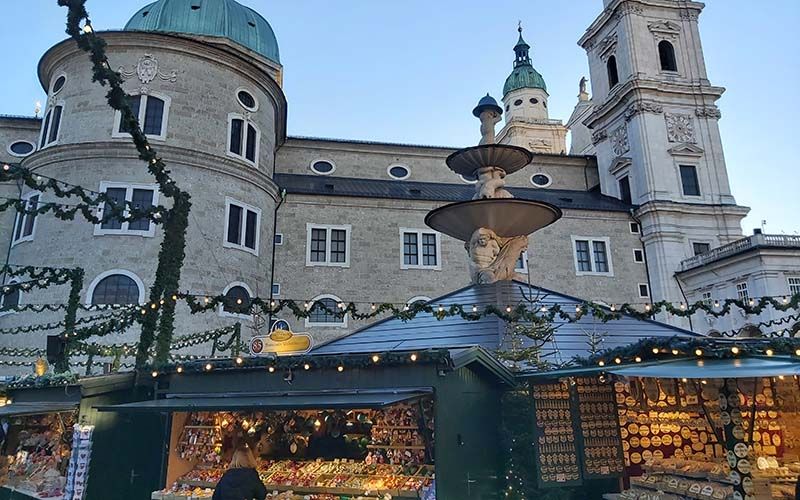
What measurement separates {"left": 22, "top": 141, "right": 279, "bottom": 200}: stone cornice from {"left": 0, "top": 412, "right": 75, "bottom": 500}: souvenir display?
35.8ft

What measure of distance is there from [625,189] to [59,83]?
29307mm

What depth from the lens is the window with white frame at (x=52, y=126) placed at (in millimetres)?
21516

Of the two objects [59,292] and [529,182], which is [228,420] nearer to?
[59,292]

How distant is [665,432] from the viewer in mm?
9141

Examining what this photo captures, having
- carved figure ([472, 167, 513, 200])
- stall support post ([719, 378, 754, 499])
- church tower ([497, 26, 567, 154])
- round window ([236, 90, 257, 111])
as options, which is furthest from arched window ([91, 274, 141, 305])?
church tower ([497, 26, 567, 154])

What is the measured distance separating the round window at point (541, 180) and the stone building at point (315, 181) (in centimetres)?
27

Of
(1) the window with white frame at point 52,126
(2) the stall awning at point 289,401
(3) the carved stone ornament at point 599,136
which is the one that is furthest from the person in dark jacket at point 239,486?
(3) the carved stone ornament at point 599,136

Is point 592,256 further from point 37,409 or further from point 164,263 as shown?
point 37,409

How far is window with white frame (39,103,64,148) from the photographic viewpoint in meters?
21.5

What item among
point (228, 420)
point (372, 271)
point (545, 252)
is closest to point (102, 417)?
point (228, 420)

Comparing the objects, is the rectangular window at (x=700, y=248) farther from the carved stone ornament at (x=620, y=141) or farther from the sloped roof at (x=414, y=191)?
the carved stone ornament at (x=620, y=141)

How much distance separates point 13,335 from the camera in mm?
19172

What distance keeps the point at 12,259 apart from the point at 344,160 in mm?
16604

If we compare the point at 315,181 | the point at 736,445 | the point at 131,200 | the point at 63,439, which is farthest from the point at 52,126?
the point at 736,445
